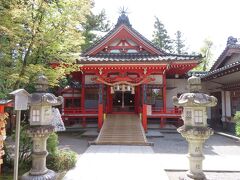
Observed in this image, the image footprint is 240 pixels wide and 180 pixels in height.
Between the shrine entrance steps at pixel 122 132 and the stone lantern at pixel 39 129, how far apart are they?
21.5ft

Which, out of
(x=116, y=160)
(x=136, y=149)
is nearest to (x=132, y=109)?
(x=136, y=149)

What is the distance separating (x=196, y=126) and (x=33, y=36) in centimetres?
607

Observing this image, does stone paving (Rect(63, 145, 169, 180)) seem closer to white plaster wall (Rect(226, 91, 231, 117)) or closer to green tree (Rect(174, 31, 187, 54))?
white plaster wall (Rect(226, 91, 231, 117))

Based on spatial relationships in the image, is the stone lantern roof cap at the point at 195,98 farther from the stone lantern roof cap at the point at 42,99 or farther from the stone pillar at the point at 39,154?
the stone pillar at the point at 39,154

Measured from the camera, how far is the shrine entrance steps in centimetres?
1411

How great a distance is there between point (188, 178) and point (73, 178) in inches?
139

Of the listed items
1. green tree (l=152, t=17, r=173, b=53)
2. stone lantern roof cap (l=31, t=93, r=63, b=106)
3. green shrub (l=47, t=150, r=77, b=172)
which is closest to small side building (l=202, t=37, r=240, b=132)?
green shrub (l=47, t=150, r=77, b=172)

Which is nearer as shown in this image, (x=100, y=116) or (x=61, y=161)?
(x=61, y=161)

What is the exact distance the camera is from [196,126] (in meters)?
7.39

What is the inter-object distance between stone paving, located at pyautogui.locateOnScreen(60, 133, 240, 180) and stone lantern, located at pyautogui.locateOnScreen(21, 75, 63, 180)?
1964 millimetres

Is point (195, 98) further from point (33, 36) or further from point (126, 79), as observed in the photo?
point (126, 79)

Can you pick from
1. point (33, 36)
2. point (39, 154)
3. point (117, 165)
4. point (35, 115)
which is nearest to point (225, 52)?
point (117, 165)

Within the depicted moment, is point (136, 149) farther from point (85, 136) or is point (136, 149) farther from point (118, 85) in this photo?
point (118, 85)

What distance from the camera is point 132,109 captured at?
22.8 metres
